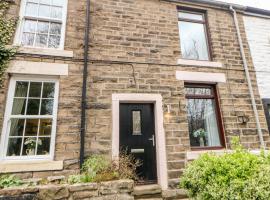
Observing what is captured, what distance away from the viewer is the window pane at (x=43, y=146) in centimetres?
463

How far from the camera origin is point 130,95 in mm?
5445

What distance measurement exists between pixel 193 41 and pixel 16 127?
239 inches

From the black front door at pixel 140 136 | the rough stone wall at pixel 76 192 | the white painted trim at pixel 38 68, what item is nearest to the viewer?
the rough stone wall at pixel 76 192

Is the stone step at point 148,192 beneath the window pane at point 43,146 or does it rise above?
beneath

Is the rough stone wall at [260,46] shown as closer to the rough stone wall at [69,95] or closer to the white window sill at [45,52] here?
the rough stone wall at [69,95]

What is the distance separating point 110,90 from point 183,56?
9.46ft

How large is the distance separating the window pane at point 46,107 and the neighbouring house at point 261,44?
679 cm

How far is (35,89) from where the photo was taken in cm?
497

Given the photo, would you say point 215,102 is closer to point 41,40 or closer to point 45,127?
point 45,127

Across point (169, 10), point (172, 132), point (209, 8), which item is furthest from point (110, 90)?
point (209, 8)

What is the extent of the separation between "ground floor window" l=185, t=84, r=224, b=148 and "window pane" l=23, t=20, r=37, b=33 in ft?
15.8

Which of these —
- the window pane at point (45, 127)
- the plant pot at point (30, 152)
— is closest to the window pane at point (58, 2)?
the window pane at point (45, 127)

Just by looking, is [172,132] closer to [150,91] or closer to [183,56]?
[150,91]

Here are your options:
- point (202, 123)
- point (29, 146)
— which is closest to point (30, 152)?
point (29, 146)
